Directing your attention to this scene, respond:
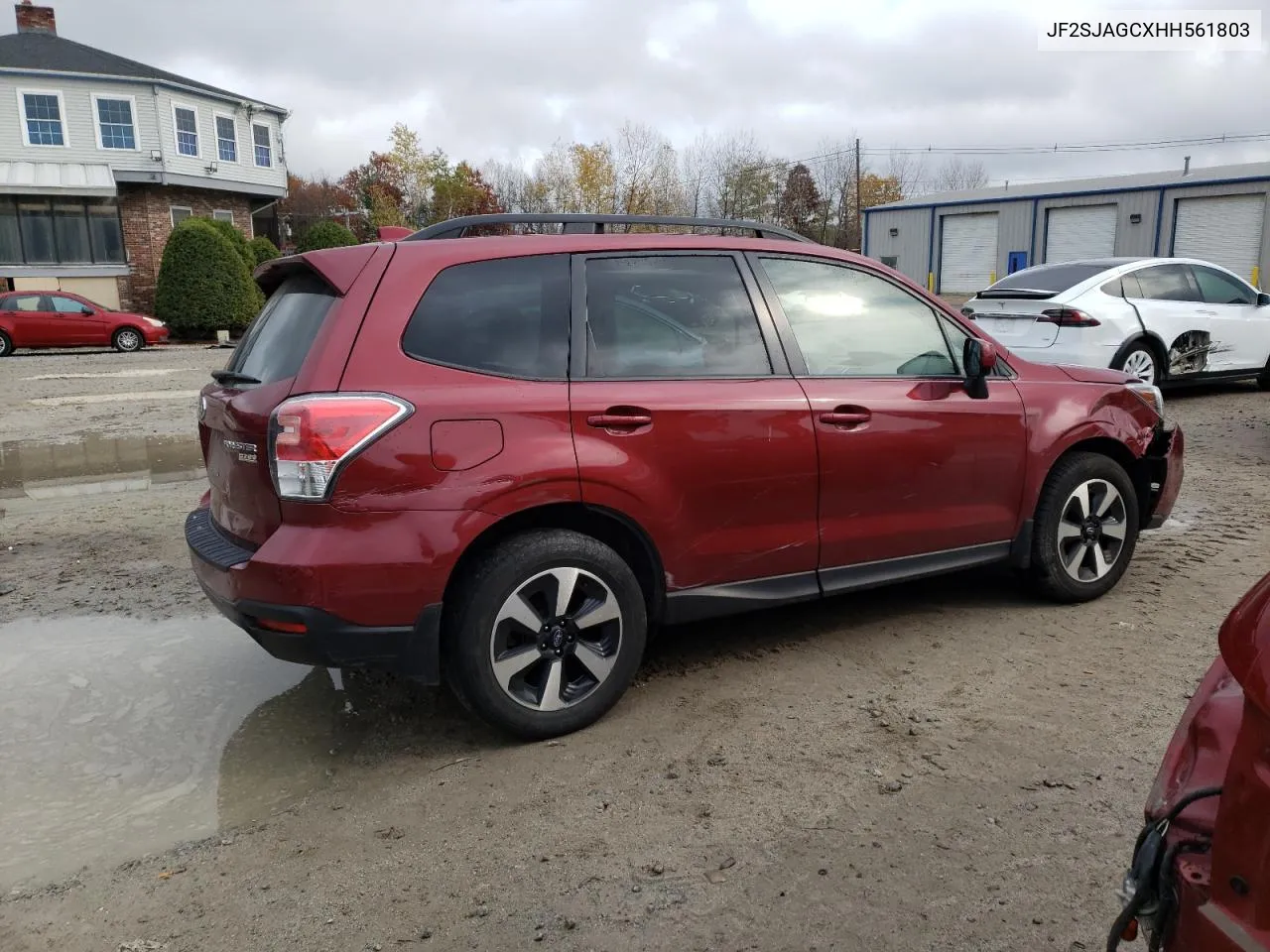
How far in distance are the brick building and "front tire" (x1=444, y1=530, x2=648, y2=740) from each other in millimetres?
33959

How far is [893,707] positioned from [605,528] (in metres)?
1.32

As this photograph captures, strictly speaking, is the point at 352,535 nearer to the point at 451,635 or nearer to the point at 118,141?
the point at 451,635

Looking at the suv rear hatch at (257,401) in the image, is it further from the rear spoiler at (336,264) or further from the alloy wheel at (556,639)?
the alloy wheel at (556,639)

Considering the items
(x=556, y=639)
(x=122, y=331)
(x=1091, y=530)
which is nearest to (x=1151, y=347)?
(x=1091, y=530)

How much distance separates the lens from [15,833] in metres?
3.17

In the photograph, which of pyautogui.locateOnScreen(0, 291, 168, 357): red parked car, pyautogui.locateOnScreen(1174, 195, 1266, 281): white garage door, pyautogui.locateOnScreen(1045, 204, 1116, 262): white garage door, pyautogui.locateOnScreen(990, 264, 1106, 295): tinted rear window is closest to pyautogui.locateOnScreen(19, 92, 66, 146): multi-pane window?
pyautogui.locateOnScreen(0, 291, 168, 357): red parked car

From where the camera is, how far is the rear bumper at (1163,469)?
5113mm

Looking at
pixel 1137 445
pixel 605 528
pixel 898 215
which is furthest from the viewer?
pixel 898 215

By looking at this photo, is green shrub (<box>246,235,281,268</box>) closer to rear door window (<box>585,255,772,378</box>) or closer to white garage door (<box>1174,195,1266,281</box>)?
white garage door (<box>1174,195,1266,281</box>)

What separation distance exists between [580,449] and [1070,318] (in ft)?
25.9

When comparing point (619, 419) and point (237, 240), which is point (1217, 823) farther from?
point (237, 240)

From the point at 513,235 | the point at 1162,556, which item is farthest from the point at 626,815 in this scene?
the point at 1162,556

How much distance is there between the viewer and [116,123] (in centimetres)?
3262

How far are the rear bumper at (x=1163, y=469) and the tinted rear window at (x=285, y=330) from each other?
410 cm
